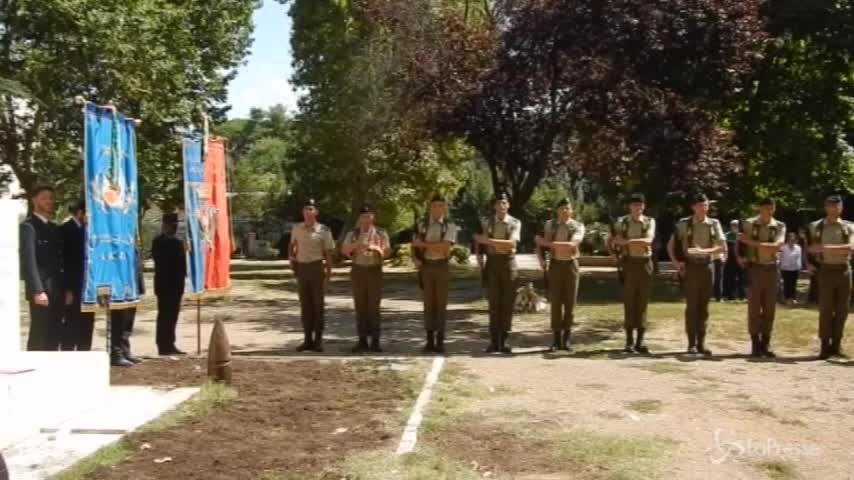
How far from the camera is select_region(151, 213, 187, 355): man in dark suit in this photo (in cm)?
1062

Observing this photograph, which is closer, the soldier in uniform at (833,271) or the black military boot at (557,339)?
the soldier in uniform at (833,271)

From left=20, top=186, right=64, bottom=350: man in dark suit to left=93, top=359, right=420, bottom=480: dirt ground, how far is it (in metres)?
0.82

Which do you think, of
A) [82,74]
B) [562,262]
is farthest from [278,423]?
[82,74]

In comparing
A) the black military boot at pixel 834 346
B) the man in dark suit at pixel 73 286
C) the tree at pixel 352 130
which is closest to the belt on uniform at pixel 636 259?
the black military boot at pixel 834 346

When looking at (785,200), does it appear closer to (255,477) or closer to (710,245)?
(710,245)

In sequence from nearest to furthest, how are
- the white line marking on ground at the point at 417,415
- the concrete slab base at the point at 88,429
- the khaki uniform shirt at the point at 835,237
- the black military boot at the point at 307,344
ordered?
the concrete slab base at the point at 88,429
the white line marking on ground at the point at 417,415
the khaki uniform shirt at the point at 835,237
the black military boot at the point at 307,344

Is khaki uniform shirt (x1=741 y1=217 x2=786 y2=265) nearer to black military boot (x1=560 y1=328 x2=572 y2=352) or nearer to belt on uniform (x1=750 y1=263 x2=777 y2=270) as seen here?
belt on uniform (x1=750 y1=263 x2=777 y2=270)

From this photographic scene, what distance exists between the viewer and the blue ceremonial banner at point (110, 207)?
8.47 meters

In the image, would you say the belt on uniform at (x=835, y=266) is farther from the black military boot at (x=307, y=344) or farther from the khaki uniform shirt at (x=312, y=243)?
the black military boot at (x=307, y=344)

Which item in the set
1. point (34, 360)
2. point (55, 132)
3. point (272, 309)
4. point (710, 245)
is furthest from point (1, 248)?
point (55, 132)

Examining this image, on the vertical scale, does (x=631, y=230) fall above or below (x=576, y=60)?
below

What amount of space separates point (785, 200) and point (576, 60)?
13714mm

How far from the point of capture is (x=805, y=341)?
11867 millimetres

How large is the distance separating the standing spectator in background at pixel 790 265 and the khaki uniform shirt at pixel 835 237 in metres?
7.09
